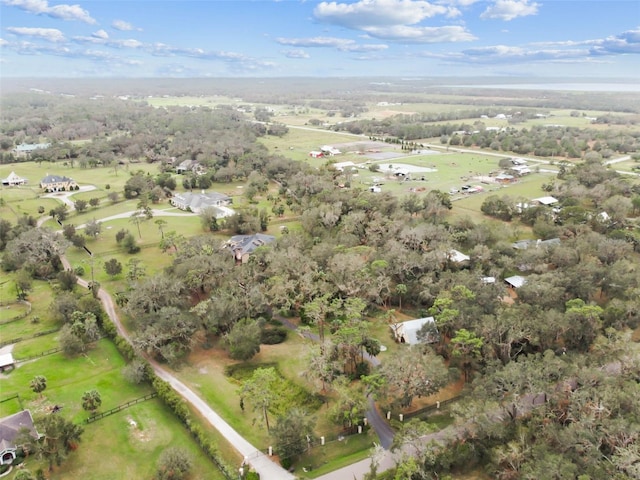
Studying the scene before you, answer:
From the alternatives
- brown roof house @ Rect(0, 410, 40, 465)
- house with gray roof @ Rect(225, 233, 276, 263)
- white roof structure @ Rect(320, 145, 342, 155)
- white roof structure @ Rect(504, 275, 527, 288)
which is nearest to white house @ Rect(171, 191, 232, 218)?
house with gray roof @ Rect(225, 233, 276, 263)

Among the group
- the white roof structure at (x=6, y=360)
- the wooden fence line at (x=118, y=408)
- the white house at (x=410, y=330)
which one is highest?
the white house at (x=410, y=330)

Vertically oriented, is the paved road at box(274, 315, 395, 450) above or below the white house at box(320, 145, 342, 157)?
below

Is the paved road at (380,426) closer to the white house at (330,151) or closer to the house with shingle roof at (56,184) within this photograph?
the house with shingle roof at (56,184)

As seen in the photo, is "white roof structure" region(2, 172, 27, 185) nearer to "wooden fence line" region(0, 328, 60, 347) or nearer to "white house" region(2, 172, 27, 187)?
"white house" region(2, 172, 27, 187)

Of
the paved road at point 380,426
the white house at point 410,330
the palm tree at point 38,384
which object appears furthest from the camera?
the white house at point 410,330

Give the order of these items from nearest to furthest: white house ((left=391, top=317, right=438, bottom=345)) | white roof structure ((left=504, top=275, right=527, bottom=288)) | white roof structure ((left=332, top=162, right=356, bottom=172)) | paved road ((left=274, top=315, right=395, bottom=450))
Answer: paved road ((left=274, top=315, right=395, bottom=450))
white house ((left=391, top=317, right=438, bottom=345))
white roof structure ((left=504, top=275, right=527, bottom=288))
white roof structure ((left=332, top=162, right=356, bottom=172))

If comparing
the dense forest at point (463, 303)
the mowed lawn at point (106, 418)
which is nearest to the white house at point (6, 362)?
the mowed lawn at point (106, 418)
